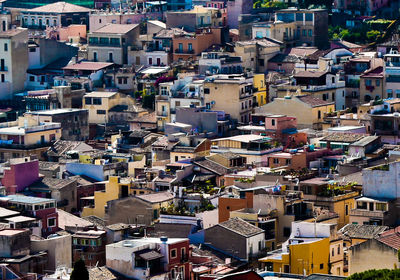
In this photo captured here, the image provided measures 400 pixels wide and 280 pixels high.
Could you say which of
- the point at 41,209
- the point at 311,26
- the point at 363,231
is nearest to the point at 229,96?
the point at 311,26

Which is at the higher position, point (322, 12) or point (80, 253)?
point (322, 12)

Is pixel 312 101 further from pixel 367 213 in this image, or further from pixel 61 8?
pixel 61 8

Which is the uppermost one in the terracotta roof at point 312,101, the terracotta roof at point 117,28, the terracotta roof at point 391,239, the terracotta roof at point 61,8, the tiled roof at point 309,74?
the terracotta roof at point 61,8

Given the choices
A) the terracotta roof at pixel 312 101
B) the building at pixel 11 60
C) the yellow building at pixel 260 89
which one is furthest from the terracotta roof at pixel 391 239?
the building at pixel 11 60

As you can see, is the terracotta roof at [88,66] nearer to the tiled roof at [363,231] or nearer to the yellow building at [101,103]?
the yellow building at [101,103]

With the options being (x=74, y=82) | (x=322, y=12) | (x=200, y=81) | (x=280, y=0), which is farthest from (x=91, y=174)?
(x=280, y=0)

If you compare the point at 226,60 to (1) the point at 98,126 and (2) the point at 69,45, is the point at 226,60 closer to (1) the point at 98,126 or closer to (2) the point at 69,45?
(1) the point at 98,126

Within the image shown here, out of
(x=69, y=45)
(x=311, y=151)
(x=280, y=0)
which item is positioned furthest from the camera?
(x=280, y=0)

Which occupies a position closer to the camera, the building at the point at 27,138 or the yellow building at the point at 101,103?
the building at the point at 27,138
